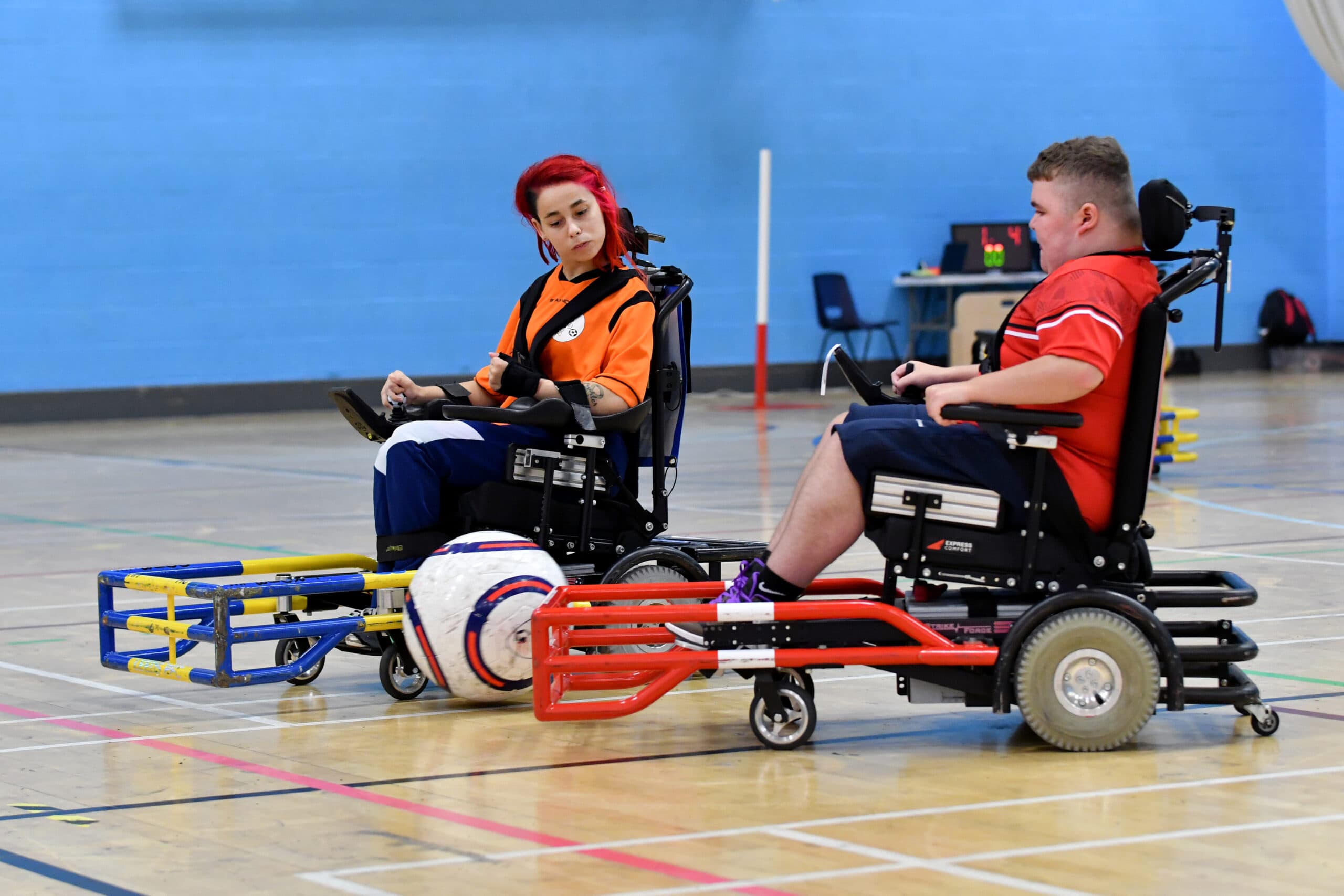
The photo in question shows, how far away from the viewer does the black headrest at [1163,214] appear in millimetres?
3779

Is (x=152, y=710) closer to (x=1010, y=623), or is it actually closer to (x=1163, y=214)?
(x=1010, y=623)

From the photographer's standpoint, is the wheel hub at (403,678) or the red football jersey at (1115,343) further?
the wheel hub at (403,678)

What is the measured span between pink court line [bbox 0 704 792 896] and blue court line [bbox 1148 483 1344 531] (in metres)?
4.02

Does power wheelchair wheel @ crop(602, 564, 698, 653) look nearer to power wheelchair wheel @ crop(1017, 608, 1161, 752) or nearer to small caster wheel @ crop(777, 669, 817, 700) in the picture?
small caster wheel @ crop(777, 669, 817, 700)

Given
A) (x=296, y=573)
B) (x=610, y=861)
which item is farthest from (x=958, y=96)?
(x=610, y=861)

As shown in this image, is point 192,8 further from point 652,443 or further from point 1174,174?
point 652,443

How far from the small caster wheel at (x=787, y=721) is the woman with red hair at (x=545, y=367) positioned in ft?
3.61

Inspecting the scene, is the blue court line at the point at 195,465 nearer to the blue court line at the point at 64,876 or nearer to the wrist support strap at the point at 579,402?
the wrist support strap at the point at 579,402

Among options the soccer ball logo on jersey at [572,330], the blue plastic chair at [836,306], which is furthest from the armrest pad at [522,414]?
the blue plastic chair at [836,306]

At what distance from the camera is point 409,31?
15.7 meters

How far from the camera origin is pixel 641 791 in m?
3.37

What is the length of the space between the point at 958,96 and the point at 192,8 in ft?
23.9

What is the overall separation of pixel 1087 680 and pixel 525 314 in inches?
79.5

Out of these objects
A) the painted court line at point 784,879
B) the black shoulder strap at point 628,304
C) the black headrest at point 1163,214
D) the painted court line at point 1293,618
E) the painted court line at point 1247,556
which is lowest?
the painted court line at point 784,879
